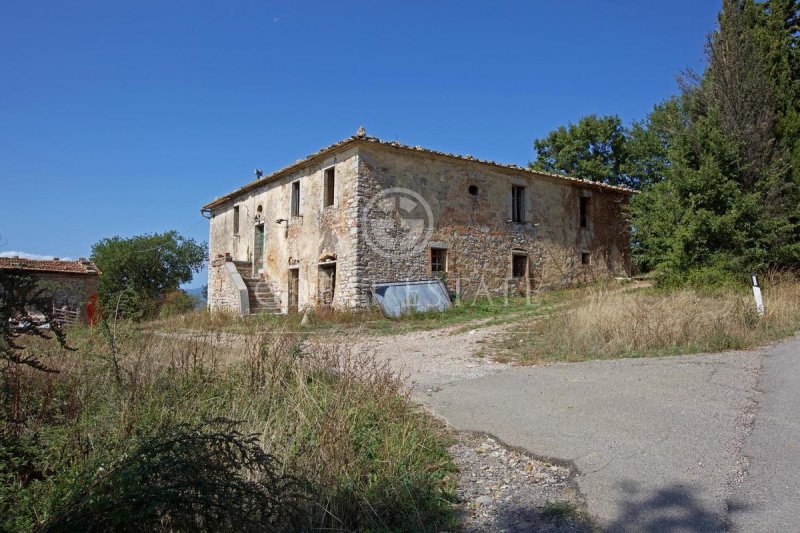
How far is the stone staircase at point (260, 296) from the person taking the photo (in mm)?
18438

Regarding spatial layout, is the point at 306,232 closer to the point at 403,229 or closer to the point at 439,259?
the point at 403,229

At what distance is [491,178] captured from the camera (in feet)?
59.4

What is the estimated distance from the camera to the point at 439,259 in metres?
16.9

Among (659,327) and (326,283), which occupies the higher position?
(326,283)

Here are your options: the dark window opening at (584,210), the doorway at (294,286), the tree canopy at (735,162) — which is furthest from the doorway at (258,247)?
the tree canopy at (735,162)

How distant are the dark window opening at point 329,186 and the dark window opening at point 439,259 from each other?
11.8 feet

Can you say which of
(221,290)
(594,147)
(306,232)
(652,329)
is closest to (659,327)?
(652,329)

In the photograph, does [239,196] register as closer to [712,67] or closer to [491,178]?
[491,178]

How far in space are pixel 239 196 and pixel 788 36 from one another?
63.0ft

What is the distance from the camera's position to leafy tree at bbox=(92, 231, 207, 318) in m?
33.4

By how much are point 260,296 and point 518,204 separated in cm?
955

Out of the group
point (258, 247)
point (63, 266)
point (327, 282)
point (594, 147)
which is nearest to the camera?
point (327, 282)

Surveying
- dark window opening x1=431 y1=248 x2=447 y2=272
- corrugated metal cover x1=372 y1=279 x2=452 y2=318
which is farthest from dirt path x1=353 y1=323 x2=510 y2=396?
dark window opening x1=431 y1=248 x2=447 y2=272

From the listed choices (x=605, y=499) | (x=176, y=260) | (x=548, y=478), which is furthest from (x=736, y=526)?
(x=176, y=260)
